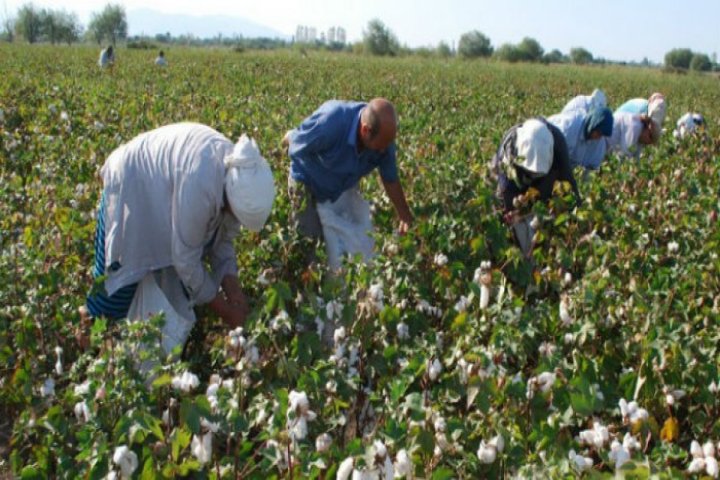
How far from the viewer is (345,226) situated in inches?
146

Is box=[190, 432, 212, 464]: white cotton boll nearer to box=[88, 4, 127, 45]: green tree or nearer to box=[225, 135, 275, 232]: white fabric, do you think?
box=[225, 135, 275, 232]: white fabric

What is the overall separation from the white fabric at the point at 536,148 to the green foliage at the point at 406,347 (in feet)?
0.68

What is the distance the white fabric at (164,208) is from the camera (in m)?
2.51

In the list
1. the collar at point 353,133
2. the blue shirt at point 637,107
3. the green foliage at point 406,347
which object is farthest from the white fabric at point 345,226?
the blue shirt at point 637,107

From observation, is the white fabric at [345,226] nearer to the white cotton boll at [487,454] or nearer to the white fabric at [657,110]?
the white cotton boll at [487,454]

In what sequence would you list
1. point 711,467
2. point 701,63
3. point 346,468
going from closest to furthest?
point 346,468
point 711,467
point 701,63

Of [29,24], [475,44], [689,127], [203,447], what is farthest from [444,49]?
[203,447]

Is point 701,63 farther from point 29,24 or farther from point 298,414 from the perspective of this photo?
point 298,414

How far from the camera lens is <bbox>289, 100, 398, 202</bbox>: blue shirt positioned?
11.4 ft

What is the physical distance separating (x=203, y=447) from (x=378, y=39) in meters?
62.3

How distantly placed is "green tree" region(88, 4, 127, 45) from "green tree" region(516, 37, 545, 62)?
4314cm

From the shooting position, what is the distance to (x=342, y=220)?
12.2ft

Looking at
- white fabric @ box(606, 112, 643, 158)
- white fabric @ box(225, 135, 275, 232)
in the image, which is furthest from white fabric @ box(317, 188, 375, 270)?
white fabric @ box(606, 112, 643, 158)

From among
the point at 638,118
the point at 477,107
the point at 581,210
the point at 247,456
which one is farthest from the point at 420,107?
the point at 247,456
